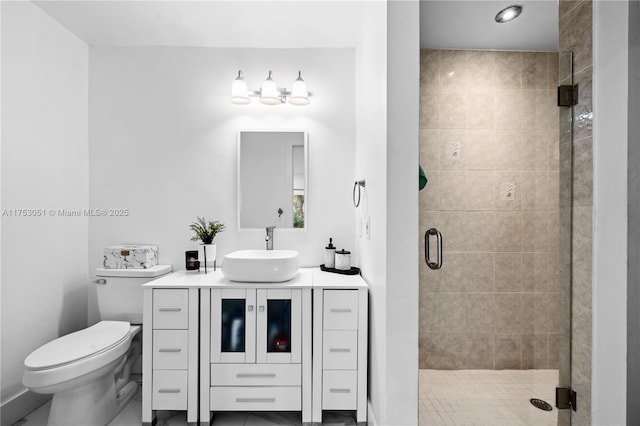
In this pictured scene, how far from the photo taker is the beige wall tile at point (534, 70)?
249 cm

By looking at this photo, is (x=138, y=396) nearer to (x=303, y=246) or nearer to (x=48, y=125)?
(x=303, y=246)

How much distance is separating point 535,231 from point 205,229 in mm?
2379

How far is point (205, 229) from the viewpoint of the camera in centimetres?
246

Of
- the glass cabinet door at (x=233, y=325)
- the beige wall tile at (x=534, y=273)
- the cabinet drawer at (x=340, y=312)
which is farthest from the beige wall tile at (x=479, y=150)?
the glass cabinet door at (x=233, y=325)

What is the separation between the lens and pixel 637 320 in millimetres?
1463

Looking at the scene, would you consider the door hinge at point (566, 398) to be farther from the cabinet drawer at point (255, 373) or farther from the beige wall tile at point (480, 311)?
the cabinet drawer at point (255, 373)

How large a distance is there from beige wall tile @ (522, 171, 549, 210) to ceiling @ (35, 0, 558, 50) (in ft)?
3.02

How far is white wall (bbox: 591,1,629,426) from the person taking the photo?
1.46 meters

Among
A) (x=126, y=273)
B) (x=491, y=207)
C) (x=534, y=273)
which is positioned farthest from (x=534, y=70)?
(x=126, y=273)

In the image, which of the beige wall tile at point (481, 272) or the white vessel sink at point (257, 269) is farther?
the beige wall tile at point (481, 272)

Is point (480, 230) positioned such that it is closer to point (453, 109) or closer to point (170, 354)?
point (453, 109)

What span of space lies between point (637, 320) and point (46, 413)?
3139 mm

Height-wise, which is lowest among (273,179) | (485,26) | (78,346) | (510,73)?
(78,346)

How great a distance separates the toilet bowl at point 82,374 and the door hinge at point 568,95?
262 centimetres
